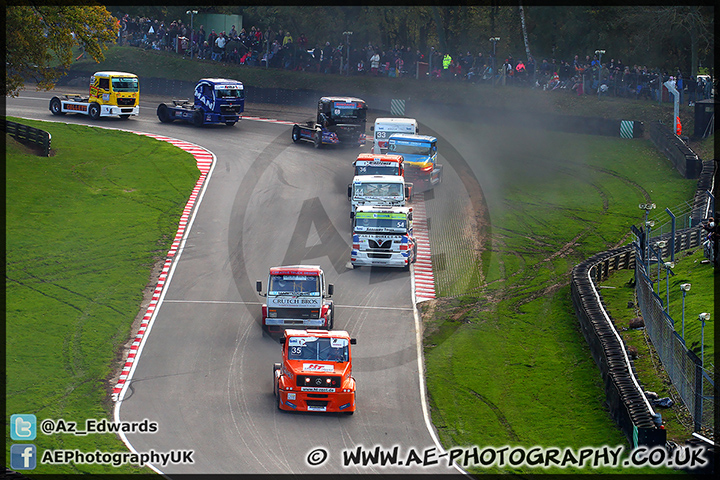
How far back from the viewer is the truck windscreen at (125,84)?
47031mm

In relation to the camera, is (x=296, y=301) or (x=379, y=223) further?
(x=379, y=223)

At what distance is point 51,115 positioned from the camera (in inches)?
1934

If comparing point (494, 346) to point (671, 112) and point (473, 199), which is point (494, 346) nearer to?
point (473, 199)

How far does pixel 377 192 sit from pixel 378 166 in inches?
105

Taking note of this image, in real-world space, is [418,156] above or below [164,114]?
below

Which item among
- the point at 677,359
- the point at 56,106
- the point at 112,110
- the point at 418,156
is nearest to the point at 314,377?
the point at 677,359

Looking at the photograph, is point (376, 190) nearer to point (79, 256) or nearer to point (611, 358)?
point (79, 256)

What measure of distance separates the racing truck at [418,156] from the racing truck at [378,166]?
2.13 metres

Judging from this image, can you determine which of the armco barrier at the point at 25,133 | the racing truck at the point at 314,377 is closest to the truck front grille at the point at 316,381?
the racing truck at the point at 314,377

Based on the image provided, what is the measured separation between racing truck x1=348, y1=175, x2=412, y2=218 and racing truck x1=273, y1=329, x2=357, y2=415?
12.7 m

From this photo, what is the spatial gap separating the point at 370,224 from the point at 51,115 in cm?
2608

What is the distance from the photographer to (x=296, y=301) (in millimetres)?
24984

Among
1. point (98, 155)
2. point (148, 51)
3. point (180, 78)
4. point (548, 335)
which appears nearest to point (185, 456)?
point (548, 335)

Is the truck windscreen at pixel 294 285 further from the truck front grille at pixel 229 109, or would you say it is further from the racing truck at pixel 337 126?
the truck front grille at pixel 229 109
